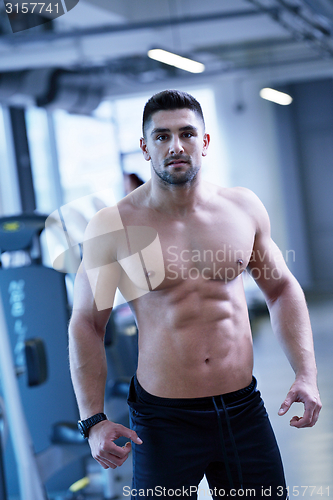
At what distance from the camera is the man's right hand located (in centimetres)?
122

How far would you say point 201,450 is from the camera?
4.26 ft

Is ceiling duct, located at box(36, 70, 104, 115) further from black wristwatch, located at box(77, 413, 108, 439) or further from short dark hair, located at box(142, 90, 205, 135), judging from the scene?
black wristwatch, located at box(77, 413, 108, 439)

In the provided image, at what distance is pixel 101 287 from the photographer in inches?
52.6

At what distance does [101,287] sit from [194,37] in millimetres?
4292

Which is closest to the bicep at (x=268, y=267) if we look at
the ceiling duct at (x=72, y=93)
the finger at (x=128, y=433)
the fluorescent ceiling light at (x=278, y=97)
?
the finger at (x=128, y=433)

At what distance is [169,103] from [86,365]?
0.66 meters

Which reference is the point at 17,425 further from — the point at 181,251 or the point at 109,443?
the point at 181,251

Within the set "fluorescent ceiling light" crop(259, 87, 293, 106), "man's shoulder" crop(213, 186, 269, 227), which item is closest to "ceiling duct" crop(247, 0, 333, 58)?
"fluorescent ceiling light" crop(259, 87, 293, 106)

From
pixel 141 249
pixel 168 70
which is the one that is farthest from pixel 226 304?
pixel 168 70

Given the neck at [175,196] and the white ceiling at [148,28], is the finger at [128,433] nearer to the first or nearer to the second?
the neck at [175,196]

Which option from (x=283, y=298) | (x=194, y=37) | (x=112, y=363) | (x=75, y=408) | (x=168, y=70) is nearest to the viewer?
(x=283, y=298)

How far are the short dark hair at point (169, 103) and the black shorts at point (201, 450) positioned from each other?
687mm

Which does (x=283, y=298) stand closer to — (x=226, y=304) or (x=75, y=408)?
(x=226, y=304)

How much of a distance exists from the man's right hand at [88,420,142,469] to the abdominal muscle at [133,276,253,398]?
130 millimetres
